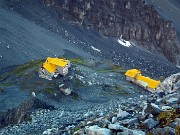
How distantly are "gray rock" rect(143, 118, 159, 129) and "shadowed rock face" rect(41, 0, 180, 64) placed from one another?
332ft

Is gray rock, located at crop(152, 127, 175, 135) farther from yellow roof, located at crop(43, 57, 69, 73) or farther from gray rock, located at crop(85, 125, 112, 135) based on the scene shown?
yellow roof, located at crop(43, 57, 69, 73)

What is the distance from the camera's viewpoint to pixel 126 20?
126m

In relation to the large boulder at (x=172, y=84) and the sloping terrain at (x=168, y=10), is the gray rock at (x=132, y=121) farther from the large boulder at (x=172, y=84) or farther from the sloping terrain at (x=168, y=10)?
the sloping terrain at (x=168, y=10)

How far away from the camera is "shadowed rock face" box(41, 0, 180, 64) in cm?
11862

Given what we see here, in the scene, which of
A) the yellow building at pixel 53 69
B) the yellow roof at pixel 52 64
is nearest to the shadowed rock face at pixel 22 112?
the yellow building at pixel 53 69

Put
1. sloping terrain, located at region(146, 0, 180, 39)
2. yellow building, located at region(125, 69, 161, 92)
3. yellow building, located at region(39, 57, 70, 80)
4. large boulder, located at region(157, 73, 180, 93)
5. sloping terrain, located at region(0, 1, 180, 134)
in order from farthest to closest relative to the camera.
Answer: sloping terrain, located at region(146, 0, 180, 39), yellow building, located at region(125, 69, 161, 92), yellow building, located at region(39, 57, 70, 80), sloping terrain, located at region(0, 1, 180, 134), large boulder, located at region(157, 73, 180, 93)

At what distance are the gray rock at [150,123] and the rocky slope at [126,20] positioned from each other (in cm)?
10104

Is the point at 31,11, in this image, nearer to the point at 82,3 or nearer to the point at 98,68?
the point at 82,3

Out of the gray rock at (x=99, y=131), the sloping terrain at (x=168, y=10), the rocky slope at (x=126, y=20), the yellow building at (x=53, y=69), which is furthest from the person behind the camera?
the sloping terrain at (x=168, y=10)

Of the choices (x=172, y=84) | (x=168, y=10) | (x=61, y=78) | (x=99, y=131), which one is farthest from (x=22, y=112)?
(x=168, y=10)

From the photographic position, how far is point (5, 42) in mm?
85000

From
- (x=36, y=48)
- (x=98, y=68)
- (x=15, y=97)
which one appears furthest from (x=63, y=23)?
(x=15, y=97)

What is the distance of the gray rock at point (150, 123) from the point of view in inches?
653

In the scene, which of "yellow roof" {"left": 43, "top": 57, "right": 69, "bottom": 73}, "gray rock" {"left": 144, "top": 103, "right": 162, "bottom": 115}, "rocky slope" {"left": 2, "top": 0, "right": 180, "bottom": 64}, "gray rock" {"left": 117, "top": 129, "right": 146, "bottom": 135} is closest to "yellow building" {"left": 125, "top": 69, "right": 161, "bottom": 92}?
"yellow roof" {"left": 43, "top": 57, "right": 69, "bottom": 73}
